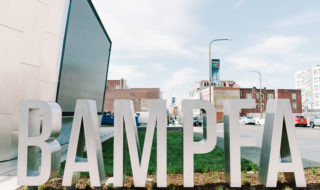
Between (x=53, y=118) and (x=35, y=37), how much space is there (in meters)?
5.13

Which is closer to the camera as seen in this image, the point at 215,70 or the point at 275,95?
the point at 215,70

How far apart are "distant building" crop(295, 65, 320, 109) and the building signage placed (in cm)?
11534

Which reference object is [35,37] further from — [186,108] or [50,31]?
[186,108]

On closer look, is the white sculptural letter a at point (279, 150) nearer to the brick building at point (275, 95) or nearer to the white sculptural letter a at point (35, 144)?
the white sculptural letter a at point (35, 144)

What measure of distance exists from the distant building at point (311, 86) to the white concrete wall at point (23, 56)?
378 feet

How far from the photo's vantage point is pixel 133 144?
153 inches

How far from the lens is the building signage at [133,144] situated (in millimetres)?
3615

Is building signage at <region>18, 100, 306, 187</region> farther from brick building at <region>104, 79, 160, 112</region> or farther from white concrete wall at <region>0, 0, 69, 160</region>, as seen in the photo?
brick building at <region>104, 79, 160, 112</region>

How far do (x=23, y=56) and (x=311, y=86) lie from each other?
127001 mm

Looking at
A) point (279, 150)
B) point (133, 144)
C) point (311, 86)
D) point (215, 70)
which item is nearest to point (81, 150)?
point (133, 144)

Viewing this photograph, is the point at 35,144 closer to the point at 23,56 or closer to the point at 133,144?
the point at 133,144

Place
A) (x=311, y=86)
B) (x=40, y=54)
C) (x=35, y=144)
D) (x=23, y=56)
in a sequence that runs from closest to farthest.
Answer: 1. (x=35, y=144)
2. (x=23, y=56)
3. (x=40, y=54)
4. (x=311, y=86)

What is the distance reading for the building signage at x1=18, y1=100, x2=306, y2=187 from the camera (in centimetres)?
362

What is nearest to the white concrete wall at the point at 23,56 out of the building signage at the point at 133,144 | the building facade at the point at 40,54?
the building facade at the point at 40,54
